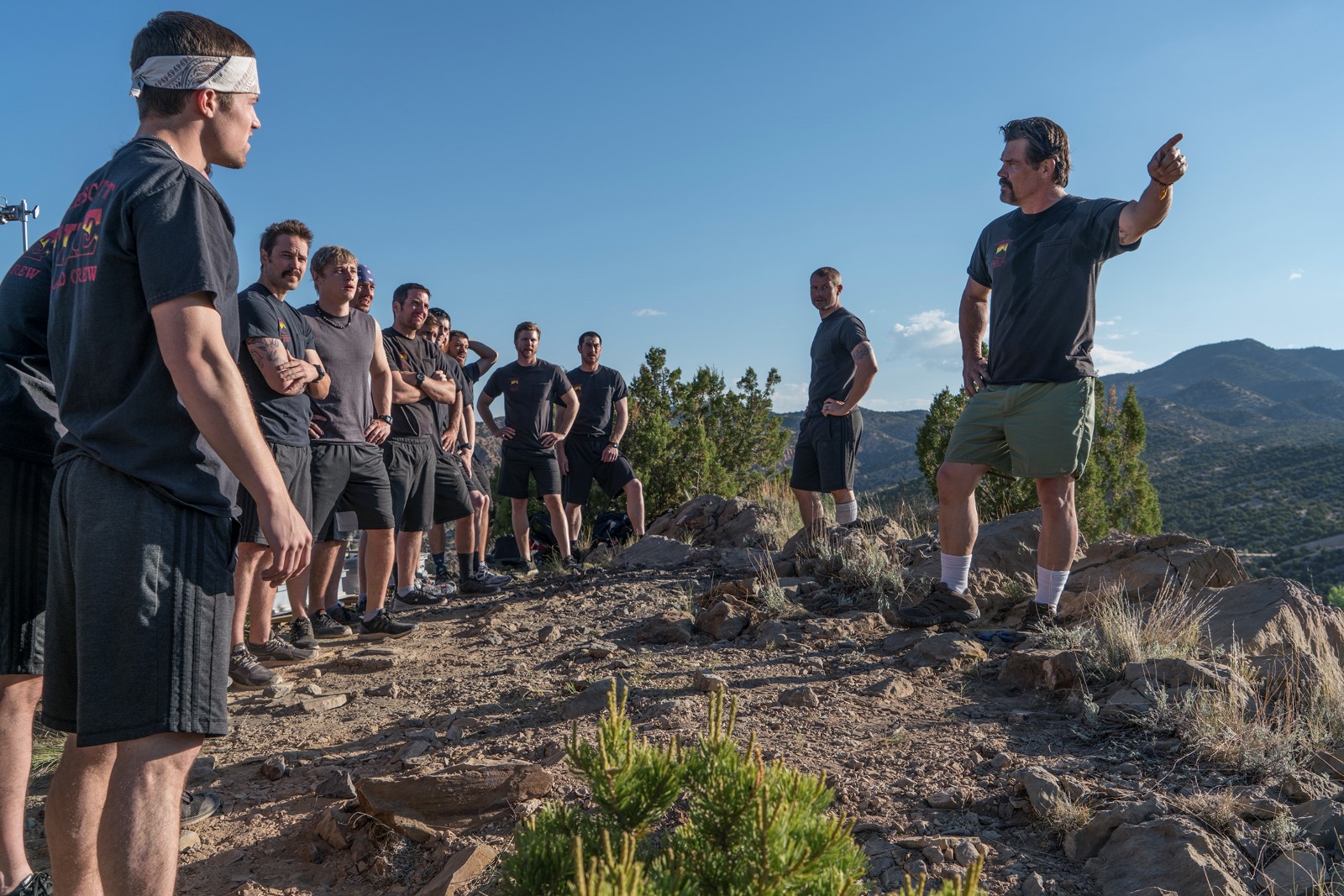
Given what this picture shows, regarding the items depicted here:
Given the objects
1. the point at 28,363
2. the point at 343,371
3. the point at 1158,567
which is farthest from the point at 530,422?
the point at 28,363

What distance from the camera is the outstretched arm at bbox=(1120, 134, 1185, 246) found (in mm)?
3350

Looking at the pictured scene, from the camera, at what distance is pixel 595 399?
8.25 metres

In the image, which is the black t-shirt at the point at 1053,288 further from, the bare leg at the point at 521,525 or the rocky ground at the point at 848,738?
the bare leg at the point at 521,525

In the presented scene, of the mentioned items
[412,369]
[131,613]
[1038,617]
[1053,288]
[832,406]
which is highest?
[1053,288]

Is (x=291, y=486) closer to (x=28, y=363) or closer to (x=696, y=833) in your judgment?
(x=28, y=363)

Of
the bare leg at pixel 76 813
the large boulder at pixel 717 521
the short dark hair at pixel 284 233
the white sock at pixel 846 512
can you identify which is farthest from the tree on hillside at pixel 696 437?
the bare leg at pixel 76 813

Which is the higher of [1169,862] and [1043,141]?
[1043,141]

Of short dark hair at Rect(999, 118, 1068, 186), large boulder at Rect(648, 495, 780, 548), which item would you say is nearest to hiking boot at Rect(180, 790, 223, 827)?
short dark hair at Rect(999, 118, 1068, 186)

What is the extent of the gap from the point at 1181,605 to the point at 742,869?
3198mm

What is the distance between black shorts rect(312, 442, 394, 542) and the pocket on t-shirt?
347 centimetres

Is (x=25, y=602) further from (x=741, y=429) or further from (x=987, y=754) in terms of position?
(x=741, y=429)

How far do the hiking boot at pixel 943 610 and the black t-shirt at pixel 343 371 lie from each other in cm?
297

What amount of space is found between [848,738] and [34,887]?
2227 mm

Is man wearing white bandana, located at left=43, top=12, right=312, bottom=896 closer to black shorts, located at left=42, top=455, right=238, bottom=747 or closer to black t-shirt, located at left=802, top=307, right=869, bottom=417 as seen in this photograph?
black shorts, located at left=42, top=455, right=238, bottom=747
